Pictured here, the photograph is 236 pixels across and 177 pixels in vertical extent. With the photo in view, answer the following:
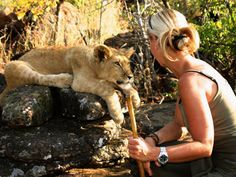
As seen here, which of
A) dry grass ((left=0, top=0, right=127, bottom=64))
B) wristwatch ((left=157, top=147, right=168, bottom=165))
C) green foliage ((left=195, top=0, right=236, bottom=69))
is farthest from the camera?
dry grass ((left=0, top=0, right=127, bottom=64))

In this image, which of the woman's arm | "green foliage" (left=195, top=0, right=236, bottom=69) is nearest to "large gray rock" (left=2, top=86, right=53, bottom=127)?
the woman's arm

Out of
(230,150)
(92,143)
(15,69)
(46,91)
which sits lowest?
(230,150)

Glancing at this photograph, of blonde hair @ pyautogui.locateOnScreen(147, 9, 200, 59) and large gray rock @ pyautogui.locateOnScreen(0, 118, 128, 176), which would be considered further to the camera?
large gray rock @ pyautogui.locateOnScreen(0, 118, 128, 176)

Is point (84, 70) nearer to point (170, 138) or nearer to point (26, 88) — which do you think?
point (26, 88)

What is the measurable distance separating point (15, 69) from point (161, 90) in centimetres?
267

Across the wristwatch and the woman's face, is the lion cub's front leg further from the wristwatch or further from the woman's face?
the wristwatch

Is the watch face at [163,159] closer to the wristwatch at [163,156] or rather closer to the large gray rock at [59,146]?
the wristwatch at [163,156]

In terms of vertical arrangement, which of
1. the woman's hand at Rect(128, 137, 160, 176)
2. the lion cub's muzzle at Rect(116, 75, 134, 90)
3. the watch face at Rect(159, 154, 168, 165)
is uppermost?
the lion cub's muzzle at Rect(116, 75, 134, 90)

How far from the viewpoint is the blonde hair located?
3.27 m

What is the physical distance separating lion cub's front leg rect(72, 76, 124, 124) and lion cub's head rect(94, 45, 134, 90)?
0.29 feet

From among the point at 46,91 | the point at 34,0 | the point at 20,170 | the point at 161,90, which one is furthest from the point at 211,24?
the point at 20,170

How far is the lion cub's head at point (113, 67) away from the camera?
476 centimetres

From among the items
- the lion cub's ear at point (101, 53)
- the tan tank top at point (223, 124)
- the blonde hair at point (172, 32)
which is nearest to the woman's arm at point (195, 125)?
the tan tank top at point (223, 124)

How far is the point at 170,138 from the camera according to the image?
3.94 m
